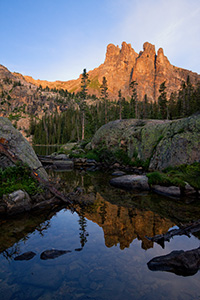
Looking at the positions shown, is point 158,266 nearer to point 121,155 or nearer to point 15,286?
point 15,286

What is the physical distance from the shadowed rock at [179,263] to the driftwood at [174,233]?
0.94m

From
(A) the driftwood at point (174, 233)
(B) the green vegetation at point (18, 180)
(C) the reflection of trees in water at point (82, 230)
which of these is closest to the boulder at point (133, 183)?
(C) the reflection of trees in water at point (82, 230)

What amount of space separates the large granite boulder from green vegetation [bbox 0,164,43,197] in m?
0.48

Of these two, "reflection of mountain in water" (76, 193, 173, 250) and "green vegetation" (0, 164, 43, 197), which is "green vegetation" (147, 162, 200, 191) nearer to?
"reflection of mountain in water" (76, 193, 173, 250)

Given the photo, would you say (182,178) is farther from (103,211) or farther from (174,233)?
(174,233)

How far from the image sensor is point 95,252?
4547 millimetres

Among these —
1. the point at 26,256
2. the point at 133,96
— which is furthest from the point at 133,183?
the point at 133,96

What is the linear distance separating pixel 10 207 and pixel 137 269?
16.5 ft

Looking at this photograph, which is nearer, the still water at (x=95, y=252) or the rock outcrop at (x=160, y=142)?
the still water at (x=95, y=252)

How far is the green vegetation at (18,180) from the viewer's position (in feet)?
22.8

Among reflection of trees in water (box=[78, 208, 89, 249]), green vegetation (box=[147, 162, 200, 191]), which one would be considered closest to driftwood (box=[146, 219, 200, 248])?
reflection of trees in water (box=[78, 208, 89, 249])

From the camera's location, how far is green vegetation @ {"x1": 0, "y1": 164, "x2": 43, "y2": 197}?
695 centimetres

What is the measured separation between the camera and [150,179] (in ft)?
37.5

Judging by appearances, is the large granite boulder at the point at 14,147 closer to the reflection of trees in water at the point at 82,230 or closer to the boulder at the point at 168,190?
the reflection of trees in water at the point at 82,230
